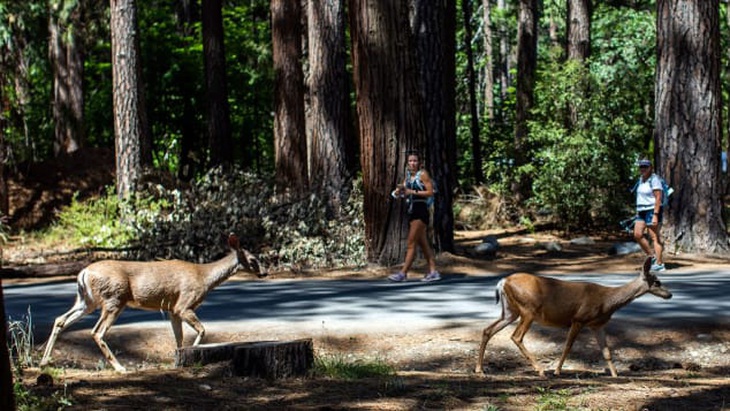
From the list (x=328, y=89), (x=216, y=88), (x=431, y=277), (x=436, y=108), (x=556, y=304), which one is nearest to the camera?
(x=556, y=304)

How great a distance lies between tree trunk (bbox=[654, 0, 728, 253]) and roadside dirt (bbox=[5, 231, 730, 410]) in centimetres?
825

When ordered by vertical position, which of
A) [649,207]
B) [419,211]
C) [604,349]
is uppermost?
[419,211]

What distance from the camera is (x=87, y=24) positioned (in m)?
37.7

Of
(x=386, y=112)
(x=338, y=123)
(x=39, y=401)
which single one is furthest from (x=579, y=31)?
(x=39, y=401)

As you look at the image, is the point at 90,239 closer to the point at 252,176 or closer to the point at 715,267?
the point at 252,176

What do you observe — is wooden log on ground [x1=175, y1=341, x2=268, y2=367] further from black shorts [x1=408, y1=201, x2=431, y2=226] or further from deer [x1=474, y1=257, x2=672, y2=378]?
black shorts [x1=408, y1=201, x2=431, y2=226]

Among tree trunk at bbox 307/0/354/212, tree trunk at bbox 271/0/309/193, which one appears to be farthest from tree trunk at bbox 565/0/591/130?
tree trunk at bbox 271/0/309/193

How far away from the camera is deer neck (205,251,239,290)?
33.8 feet

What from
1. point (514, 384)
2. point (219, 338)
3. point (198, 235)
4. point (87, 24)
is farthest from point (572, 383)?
point (87, 24)

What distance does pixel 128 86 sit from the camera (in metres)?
25.3

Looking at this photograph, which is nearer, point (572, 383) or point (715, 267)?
point (572, 383)

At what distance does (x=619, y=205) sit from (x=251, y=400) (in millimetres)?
20634

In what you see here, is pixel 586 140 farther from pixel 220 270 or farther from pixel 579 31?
pixel 220 270

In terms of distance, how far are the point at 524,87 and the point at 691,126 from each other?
12.7 m
